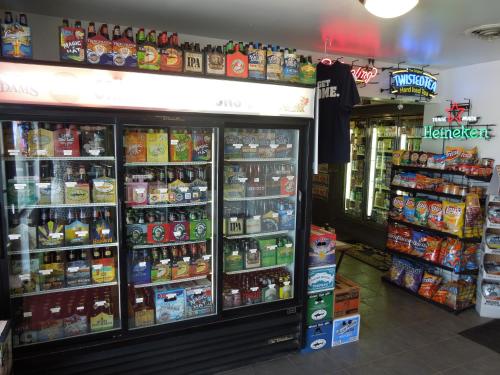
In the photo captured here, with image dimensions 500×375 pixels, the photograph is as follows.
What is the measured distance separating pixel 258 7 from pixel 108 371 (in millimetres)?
3136

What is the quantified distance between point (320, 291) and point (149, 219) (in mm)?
1784

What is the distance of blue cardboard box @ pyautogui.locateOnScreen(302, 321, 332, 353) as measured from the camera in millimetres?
3730

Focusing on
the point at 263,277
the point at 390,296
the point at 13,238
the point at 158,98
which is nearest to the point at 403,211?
the point at 390,296

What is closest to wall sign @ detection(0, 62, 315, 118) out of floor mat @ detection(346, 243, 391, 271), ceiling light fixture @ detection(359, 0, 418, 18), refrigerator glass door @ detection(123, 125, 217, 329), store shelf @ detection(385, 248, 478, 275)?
refrigerator glass door @ detection(123, 125, 217, 329)

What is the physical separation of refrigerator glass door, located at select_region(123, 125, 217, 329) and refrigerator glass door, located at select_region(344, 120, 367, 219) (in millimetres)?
4884

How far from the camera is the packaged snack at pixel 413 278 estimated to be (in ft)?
16.7

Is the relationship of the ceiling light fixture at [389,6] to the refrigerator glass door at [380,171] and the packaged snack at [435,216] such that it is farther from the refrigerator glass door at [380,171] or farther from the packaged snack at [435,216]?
the refrigerator glass door at [380,171]

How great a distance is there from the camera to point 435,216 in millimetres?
4855

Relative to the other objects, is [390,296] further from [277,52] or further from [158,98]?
[158,98]

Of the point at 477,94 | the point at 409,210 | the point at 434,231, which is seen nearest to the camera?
the point at 434,231

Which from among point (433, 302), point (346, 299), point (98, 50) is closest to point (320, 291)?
point (346, 299)

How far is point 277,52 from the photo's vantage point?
10.7 feet

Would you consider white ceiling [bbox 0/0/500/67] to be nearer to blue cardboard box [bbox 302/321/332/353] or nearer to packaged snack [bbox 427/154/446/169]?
packaged snack [bbox 427/154/446/169]

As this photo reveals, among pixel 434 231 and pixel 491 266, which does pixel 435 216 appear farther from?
pixel 491 266
